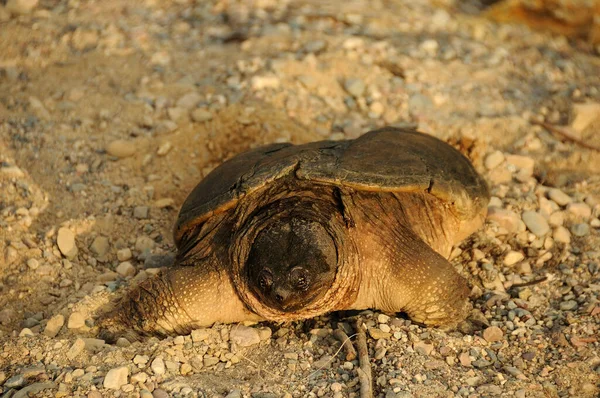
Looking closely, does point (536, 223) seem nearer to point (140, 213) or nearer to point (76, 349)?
point (140, 213)

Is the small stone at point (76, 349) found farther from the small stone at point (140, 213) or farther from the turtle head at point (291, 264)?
the small stone at point (140, 213)

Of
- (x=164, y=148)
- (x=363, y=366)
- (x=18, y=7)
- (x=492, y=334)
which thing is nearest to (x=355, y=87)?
(x=164, y=148)

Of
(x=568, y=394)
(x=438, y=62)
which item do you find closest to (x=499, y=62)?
(x=438, y=62)

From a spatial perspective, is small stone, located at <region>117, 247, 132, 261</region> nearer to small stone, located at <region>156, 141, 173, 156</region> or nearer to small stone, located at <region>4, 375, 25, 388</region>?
small stone, located at <region>156, 141, 173, 156</region>

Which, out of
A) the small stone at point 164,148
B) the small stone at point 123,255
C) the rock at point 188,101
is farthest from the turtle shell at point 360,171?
the rock at point 188,101

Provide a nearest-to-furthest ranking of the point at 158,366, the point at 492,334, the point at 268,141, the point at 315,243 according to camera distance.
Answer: the point at 158,366, the point at 315,243, the point at 492,334, the point at 268,141

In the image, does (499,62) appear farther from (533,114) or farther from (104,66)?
(104,66)
